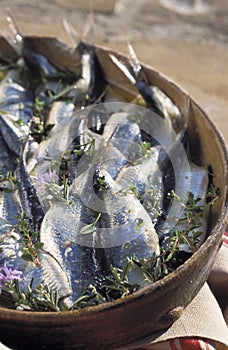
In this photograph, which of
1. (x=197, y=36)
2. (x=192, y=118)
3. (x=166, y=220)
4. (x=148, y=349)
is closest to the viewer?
(x=148, y=349)

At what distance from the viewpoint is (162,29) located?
16.4 feet

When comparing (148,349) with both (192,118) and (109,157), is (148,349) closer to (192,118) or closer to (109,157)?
(109,157)

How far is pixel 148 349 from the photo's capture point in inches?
75.1

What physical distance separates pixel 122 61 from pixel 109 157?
803 millimetres

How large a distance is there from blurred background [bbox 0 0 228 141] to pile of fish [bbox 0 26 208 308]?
1.51m

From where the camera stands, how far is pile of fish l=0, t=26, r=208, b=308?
75.4 inches

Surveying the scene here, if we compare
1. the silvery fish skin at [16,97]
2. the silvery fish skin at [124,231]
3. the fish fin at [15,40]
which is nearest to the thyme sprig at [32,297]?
the silvery fish skin at [124,231]

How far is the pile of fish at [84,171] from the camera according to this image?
A: 192cm

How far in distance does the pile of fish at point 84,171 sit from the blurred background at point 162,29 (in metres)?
1.51

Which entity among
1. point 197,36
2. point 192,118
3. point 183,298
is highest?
point 192,118

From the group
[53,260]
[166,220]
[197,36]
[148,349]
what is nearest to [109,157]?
[166,220]

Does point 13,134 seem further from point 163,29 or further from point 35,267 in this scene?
point 163,29

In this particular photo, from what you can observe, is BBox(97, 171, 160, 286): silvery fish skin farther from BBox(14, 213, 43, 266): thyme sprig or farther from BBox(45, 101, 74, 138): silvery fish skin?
BBox(45, 101, 74, 138): silvery fish skin

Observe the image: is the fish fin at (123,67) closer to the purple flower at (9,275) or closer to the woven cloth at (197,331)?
the woven cloth at (197,331)
